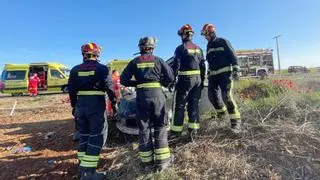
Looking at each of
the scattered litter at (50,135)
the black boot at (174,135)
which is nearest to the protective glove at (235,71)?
the black boot at (174,135)

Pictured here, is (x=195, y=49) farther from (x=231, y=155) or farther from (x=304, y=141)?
(x=304, y=141)

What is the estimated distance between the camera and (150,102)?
479cm

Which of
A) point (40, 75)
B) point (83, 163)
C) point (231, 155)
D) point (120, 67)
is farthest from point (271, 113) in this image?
point (40, 75)

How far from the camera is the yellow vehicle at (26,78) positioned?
23.3 meters

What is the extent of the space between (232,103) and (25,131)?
6.11m

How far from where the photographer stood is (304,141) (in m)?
4.99

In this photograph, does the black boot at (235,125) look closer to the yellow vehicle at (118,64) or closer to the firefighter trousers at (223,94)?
the firefighter trousers at (223,94)

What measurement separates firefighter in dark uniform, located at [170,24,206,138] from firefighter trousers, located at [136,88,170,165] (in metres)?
0.64

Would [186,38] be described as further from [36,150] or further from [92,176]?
[36,150]

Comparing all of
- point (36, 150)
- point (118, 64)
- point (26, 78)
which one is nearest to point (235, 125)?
point (36, 150)

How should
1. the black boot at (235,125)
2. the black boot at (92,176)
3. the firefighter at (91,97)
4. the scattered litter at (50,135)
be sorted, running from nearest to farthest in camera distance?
the black boot at (92,176), the firefighter at (91,97), the black boot at (235,125), the scattered litter at (50,135)

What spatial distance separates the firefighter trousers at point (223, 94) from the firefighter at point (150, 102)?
118 centimetres

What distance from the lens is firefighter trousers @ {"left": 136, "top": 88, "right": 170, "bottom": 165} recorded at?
4781 millimetres

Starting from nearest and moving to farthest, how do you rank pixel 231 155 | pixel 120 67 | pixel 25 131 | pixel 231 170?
pixel 231 170 < pixel 231 155 < pixel 25 131 < pixel 120 67
